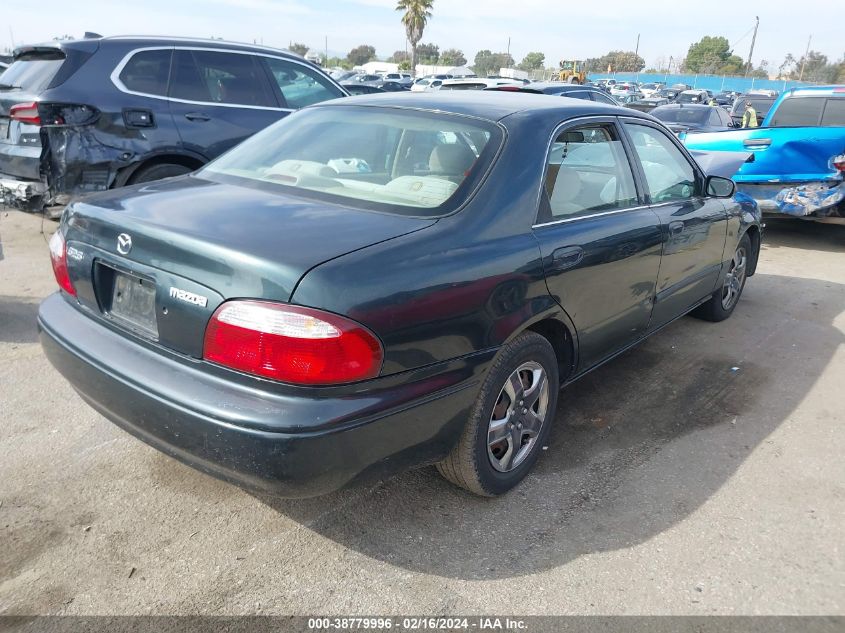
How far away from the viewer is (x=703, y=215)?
4.24 metres

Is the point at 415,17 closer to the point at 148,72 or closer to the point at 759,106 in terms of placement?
the point at 759,106

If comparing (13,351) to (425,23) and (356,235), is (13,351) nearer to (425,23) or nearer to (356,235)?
(356,235)

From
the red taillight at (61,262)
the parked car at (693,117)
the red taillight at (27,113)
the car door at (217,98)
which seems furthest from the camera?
the parked car at (693,117)

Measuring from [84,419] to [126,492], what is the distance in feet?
2.50

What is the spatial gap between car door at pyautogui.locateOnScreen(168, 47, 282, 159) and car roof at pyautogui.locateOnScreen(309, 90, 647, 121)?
2.84 meters

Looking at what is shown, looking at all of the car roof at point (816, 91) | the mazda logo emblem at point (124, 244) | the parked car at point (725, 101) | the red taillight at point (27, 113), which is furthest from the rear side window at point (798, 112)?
the parked car at point (725, 101)

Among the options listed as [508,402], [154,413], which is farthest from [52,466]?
[508,402]

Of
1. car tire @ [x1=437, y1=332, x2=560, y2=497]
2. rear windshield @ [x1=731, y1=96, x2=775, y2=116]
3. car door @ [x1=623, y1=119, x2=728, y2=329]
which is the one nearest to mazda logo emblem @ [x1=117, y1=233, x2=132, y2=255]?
car tire @ [x1=437, y1=332, x2=560, y2=497]

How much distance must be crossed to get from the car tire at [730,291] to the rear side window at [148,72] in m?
4.89

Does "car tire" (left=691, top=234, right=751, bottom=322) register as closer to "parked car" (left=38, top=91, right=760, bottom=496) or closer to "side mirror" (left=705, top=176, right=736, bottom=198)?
"side mirror" (left=705, top=176, right=736, bottom=198)

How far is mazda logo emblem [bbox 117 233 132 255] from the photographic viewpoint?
2422mm

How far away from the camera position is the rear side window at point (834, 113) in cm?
848

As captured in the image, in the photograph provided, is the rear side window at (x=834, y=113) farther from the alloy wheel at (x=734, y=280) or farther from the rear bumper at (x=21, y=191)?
the rear bumper at (x=21, y=191)

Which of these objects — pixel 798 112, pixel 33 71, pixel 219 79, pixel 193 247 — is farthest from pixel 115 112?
pixel 798 112
